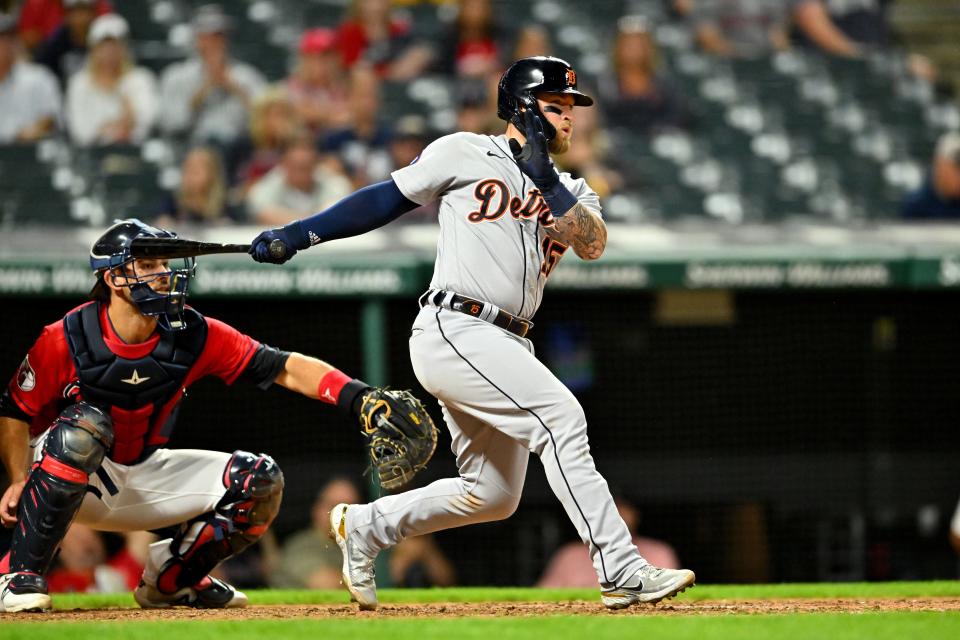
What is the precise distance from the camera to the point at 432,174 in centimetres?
387

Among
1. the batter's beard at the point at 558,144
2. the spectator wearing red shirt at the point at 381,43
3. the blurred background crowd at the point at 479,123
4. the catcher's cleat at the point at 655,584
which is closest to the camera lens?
the catcher's cleat at the point at 655,584

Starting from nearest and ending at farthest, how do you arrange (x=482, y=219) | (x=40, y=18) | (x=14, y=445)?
(x=482, y=219)
(x=14, y=445)
(x=40, y=18)

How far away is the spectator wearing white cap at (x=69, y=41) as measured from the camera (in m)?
9.11

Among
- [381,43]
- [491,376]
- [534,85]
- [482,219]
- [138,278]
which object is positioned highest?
[381,43]

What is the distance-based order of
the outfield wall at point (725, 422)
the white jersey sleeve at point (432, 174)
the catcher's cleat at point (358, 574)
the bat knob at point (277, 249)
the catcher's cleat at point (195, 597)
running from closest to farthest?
the bat knob at point (277, 249) → the white jersey sleeve at point (432, 174) → the catcher's cleat at point (358, 574) → the catcher's cleat at point (195, 597) → the outfield wall at point (725, 422)

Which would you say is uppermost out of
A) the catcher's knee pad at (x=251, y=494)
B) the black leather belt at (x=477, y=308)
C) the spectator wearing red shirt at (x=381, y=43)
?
the spectator wearing red shirt at (x=381, y=43)

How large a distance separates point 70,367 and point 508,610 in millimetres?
1516

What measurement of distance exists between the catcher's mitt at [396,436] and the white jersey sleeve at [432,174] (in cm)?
59

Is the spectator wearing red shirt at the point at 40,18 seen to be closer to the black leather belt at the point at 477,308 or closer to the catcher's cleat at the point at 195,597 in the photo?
the catcher's cleat at the point at 195,597

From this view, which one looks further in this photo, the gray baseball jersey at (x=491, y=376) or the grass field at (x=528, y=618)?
the gray baseball jersey at (x=491, y=376)

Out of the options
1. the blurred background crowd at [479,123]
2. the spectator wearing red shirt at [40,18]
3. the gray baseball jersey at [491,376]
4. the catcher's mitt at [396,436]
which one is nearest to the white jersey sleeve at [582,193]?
the gray baseball jersey at [491,376]

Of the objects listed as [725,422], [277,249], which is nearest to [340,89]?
[725,422]

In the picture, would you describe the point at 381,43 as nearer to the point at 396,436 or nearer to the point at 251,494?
the point at 251,494

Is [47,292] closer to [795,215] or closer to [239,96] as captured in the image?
[239,96]
